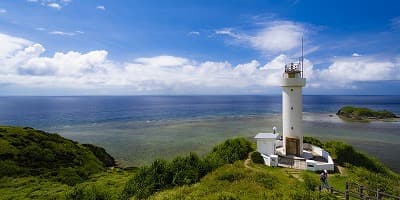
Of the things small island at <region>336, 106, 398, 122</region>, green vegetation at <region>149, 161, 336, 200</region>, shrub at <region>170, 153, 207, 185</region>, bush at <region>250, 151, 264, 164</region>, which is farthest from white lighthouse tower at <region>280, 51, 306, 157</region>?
small island at <region>336, 106, 398, 122</region>

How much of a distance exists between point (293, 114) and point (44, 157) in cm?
2659

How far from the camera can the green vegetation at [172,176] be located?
1595cm

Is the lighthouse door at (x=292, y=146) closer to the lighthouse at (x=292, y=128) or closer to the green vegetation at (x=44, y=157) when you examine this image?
the lighthouse at (x=292, y=128)

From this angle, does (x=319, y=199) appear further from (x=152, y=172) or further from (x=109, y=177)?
(x=109, y=177)

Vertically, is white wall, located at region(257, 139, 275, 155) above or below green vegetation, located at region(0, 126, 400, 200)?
above

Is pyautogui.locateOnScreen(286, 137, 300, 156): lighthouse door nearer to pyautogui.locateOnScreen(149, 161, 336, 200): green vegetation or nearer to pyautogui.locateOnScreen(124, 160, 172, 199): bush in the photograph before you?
pyautogui.locateOnScreen(149, 161, 336, 200): green vegetation

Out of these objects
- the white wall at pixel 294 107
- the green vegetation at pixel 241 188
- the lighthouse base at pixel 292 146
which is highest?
the white wall at pixel 294 107

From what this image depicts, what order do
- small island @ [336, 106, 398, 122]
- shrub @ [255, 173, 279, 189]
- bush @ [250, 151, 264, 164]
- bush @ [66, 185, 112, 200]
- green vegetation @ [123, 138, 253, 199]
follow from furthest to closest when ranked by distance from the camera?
small island @ [336, 106, 398, 122]
bush @ [250, 151, 264, 164]
green vegetation @ [123, 138, 253, 199]
shrub @ [255, 173, 279, 189]
bush @ [66, 185, 112, 200]

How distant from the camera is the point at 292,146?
25266 mm

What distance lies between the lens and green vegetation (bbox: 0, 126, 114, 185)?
24.2 metres

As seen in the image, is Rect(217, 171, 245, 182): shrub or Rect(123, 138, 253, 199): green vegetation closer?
Rect(123, 138, 253, 199): green vegetation

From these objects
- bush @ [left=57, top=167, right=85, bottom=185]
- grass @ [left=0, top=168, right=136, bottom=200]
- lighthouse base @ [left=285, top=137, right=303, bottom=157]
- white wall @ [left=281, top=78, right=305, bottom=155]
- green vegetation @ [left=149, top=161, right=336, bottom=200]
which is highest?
white wall @ [left=281, top=78, right=305, bottom=155]

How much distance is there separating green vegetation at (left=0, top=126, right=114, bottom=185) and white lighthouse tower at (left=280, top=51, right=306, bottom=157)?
20.4m

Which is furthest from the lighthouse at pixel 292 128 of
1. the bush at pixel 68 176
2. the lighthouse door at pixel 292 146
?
the bush at pixel 68 176
